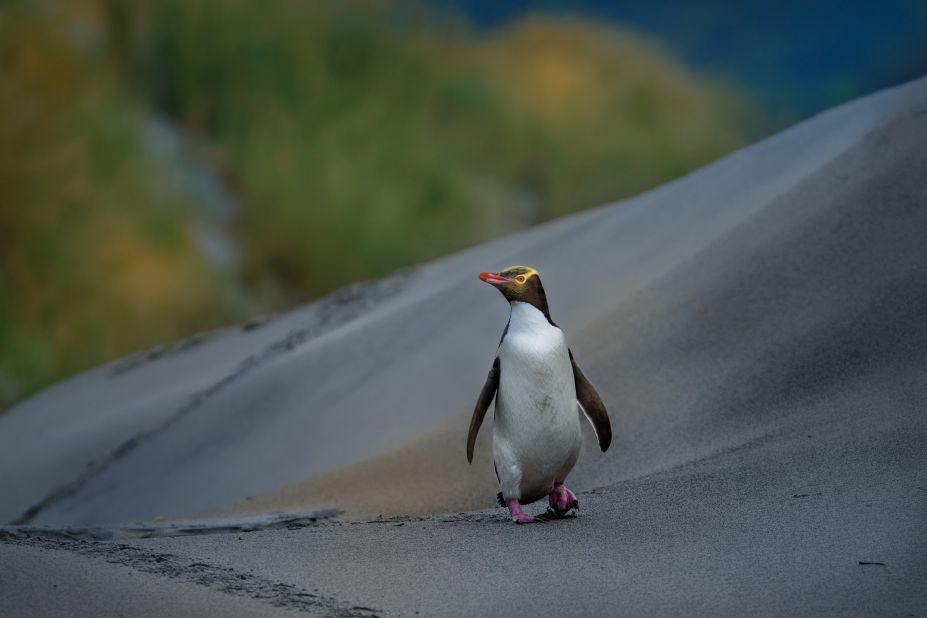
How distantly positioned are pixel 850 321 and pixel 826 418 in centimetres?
100

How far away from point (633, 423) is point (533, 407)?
6.75 ft

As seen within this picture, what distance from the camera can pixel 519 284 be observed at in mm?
3777

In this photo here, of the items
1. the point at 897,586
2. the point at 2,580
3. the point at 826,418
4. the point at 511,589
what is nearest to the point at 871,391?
the point at 826,418

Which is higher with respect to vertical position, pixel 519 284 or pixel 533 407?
pixel 519 284

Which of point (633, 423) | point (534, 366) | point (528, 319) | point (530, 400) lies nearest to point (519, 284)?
point (528, 319)

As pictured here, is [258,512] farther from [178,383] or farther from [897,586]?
[178,383]

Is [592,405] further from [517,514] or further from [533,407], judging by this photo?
[517,514]

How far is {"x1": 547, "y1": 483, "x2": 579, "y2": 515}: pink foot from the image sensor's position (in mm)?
3883

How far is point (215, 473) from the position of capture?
7.35 meters

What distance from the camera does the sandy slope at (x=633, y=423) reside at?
304 cm

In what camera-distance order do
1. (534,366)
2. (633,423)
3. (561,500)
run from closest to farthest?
(534,366) → (561,500) → (633,423)

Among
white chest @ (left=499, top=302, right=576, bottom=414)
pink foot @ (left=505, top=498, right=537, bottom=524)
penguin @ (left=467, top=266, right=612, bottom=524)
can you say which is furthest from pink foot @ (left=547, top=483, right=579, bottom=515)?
white chest @ (left=499, top=302, right=576, bottom=414)

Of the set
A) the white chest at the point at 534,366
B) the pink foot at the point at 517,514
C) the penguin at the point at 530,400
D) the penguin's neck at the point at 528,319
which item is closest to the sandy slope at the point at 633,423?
the pink foot at the point at 517,514

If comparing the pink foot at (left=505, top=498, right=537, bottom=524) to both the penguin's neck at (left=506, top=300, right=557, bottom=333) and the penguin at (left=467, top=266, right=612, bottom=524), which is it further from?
the penguin's neck at (left=506, top=300, right=557, bottom=333)
